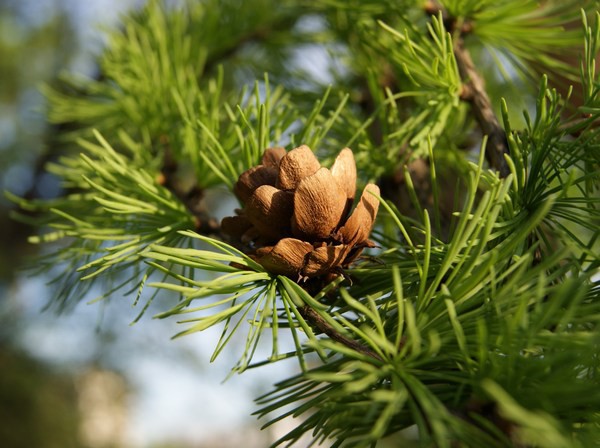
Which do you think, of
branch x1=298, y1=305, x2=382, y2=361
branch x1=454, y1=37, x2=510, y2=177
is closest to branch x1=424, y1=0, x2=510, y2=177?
branch x1=454, y1=37, x2=510, y2=177

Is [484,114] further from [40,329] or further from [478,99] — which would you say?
[40,329]

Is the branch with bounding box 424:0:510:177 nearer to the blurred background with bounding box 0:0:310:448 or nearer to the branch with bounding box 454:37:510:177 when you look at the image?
the branch with bounding box 454:37:510:177

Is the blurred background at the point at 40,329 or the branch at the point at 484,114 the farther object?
the blurred background at the point at 40,329

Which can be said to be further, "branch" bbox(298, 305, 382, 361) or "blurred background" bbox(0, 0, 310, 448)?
"blurred background" bbox(0, 0, 310, 448)

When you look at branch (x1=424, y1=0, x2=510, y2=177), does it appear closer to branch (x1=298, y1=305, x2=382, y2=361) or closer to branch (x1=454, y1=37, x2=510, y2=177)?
branch (x1=454, y1=37, x2=510, y2=177)

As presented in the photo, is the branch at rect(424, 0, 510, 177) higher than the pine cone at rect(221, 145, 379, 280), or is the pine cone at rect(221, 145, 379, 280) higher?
the branch at rect(424, 0, 510, 177)

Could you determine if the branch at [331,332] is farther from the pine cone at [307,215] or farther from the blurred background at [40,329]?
the blurred background at [40,329]

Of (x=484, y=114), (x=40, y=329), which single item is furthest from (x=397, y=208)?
(x=40, y=329)

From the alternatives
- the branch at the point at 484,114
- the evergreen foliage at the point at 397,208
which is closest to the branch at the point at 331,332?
the evergreen foliage at the point at 397,208

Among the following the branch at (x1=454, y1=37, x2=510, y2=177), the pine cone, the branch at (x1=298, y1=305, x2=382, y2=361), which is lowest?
the branch at (x1=298, y1=305, x2=382, y2=361)
